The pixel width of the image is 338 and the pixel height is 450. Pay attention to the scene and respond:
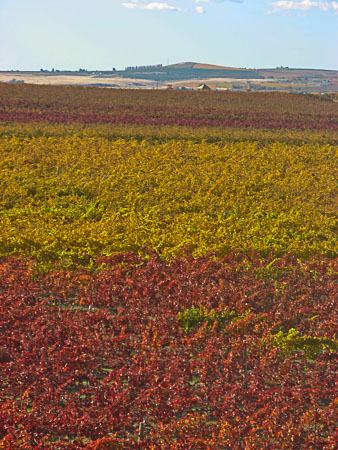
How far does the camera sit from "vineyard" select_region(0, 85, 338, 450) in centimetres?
→ 581

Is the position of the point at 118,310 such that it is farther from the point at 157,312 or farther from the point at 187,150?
the point at 187,150

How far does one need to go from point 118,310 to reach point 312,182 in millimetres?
11030

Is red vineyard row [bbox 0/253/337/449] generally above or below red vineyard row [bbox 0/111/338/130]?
below

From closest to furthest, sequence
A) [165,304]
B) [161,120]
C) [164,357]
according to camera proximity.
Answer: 1. [164,357]
2. [165,304]
3. [161,120]

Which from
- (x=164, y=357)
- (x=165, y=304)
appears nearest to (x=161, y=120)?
(x=165, y=304)

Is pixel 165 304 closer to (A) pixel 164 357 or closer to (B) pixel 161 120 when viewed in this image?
(A) pixel 164 357

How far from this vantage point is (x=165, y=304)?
8359 mm

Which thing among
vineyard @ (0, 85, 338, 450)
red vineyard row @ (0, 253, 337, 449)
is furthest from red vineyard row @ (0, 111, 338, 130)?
red vineyard row @ (0, 253, 337, 449)

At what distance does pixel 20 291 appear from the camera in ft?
27.9

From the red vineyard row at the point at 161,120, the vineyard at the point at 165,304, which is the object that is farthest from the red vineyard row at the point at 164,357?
the red vineyard row at the point at 161,120

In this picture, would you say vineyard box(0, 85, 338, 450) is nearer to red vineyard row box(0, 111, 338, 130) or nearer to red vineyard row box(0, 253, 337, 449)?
red vineyard row box(0, 253, 337, 449)

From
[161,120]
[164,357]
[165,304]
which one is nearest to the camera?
[164,357]

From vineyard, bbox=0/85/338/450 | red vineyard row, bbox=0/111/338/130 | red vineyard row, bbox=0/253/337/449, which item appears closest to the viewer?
red vineyard row, bbox=0/253/337/449

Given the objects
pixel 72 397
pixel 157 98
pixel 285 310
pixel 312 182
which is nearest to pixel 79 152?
pixel 312 182
